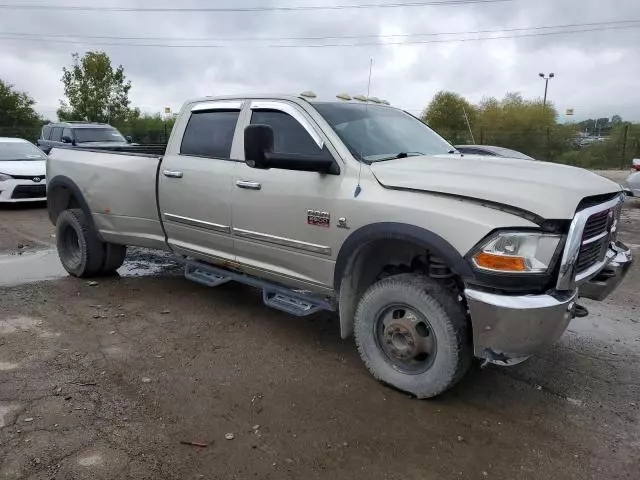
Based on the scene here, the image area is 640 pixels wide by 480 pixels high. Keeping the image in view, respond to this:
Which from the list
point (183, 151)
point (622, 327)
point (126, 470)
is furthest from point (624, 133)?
point (126, 470)

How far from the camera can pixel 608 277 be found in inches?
144

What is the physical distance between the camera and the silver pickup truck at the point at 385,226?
10.1ft

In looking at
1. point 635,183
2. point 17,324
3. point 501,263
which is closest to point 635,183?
point 635,183

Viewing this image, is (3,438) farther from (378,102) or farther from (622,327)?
(622,327)

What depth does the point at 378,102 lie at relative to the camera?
512 cm

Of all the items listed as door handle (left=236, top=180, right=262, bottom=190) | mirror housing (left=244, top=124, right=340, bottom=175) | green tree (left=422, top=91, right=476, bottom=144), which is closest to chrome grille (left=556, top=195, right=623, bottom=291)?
mirror housing (left=244, top=124, right=340, bottom=175)

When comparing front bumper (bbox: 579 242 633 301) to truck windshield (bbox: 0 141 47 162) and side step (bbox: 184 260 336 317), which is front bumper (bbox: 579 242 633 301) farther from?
truck windshield (bbox: 0 141 47 162)

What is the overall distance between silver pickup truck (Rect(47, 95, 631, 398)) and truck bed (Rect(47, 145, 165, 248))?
31 mm

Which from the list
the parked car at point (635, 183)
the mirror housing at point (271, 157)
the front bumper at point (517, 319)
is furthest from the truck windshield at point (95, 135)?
the front bumper at point (517, 319)

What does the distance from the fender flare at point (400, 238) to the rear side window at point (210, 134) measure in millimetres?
1508

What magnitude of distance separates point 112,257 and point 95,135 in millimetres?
11008

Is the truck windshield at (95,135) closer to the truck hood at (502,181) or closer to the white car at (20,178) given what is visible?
the white car at (20,178)

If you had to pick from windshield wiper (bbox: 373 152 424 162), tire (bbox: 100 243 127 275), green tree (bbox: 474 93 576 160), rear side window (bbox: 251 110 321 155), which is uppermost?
green tree (bbox: 474 93 576 160)

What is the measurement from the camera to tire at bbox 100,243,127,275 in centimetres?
625
